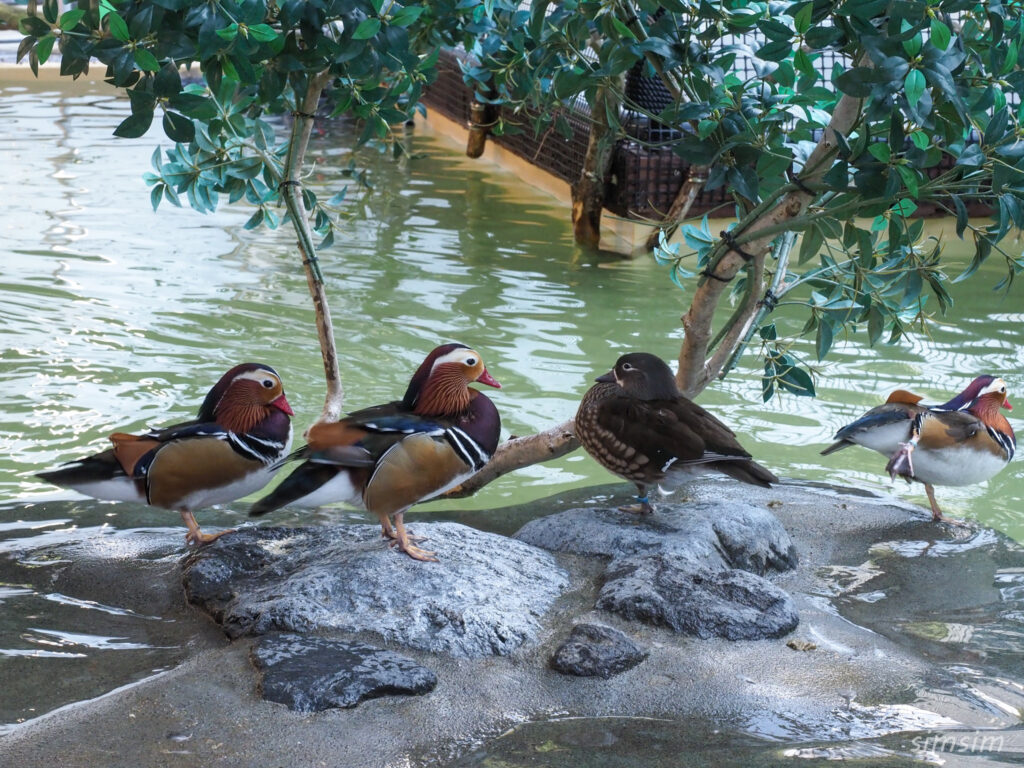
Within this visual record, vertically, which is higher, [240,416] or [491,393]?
[240,416]

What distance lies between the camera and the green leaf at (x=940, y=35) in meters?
2.40

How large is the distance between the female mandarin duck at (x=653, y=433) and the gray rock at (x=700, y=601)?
39cm

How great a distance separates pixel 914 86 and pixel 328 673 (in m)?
1.91

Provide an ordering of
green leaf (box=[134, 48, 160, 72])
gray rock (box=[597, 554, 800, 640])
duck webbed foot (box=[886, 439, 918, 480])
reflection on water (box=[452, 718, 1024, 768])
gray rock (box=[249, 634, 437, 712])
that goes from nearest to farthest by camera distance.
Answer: reflection on water (box=[452, 718, 1024, 768]), gray rock (box=[249, 634, 437, 712]), green leaf (box=[134, 48, 160, 72]), gray rock (box=[597, 554, 800, 640]), duck webbed foot (box=[886, 439, 918, 480])

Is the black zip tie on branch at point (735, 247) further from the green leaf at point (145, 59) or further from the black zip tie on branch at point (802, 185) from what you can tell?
Answer: the green leaf at point (145, 59)

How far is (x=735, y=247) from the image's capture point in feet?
12.3

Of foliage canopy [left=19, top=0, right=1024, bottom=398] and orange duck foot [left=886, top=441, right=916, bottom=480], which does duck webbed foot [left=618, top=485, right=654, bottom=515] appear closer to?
foliage canopy [left=19, top=0, right=1024, bottom=398]

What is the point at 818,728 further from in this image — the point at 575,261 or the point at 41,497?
the point at 575,261

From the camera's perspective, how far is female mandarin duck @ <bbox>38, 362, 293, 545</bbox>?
3.54 meters

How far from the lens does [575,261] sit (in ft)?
30.0

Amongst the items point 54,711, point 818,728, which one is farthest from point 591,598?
point 54,711

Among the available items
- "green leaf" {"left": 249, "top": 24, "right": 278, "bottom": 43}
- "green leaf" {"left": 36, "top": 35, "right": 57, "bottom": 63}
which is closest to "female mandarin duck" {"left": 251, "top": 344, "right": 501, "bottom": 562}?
"green leaf" {"left": 249, "top": 24, "right": 278, "bottom": 43}

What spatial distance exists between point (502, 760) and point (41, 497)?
293cm

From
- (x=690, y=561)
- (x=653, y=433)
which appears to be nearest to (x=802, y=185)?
(x=653, y=433)
